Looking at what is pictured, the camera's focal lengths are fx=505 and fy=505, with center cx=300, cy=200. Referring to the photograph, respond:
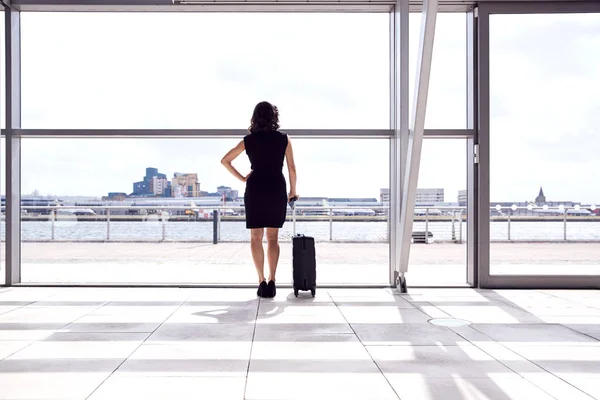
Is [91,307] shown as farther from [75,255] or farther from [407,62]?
[75,255]

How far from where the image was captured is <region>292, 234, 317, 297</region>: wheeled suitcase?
3902mm

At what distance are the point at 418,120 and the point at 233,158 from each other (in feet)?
4.81

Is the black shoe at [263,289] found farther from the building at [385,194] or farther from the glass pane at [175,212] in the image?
the building at [385,194]

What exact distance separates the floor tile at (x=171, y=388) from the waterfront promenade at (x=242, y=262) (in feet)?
8.69

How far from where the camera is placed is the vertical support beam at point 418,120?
3.56 metres

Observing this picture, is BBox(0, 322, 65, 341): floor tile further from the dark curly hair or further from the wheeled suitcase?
the dark curly hair

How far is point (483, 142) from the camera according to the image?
4461mm

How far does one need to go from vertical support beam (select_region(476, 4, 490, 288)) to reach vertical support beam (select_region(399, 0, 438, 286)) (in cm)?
82

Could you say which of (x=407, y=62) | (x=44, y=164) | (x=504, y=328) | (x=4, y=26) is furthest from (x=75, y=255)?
(x=504, y=328)

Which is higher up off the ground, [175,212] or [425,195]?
[425,195]

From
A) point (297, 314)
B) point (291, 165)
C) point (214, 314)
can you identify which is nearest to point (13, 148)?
point (291, 165)

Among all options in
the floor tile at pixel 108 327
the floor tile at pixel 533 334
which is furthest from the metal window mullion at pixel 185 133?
the floor tile at pixel 533 334

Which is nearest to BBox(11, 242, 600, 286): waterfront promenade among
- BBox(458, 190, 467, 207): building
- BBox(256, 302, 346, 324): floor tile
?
BBox(458, 190, 467, 207): building

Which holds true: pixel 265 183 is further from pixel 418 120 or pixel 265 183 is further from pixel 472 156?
pixel 472 156
